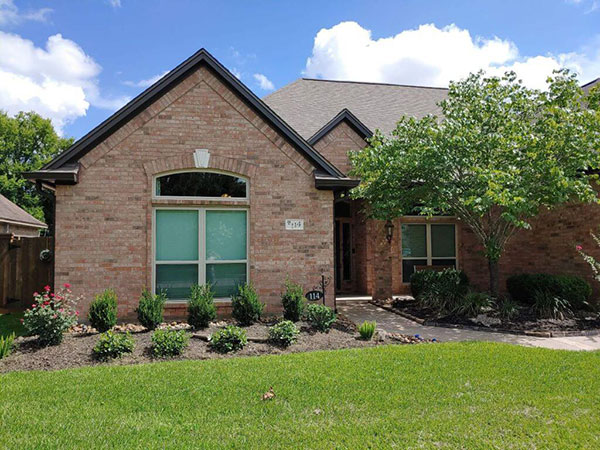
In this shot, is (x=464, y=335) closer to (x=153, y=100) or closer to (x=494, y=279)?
(x=494, y=279)

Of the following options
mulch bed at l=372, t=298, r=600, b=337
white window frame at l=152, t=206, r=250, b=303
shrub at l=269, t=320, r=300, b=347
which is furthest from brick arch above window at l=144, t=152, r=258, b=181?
mulch bed at l=372, t=298, r=600, b=337

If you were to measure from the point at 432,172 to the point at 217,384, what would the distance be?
6465mm

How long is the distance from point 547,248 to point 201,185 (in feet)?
31.5

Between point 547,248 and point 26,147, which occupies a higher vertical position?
point 26,147

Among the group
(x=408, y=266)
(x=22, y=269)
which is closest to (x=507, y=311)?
(x=408, y=266)

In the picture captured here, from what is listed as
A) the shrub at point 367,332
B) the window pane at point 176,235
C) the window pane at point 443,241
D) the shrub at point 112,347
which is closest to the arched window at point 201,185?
the window pane at point 176,235

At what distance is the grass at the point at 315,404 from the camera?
11.7ft

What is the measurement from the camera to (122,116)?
859 cm

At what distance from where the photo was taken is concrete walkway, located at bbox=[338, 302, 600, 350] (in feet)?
23.8

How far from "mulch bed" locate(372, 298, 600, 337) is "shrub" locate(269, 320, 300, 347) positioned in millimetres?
3568

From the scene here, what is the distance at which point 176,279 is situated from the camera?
8.98 m

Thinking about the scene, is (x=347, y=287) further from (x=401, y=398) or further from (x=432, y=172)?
(x=401, y=398)

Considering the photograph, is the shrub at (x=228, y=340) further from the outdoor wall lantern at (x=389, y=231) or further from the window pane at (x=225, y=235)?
the outdoor wall lantern at (x=389, y=231)

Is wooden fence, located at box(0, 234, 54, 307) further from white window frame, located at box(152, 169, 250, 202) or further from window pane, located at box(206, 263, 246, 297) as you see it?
window pane, located at box(206, 263, 246, 297)
